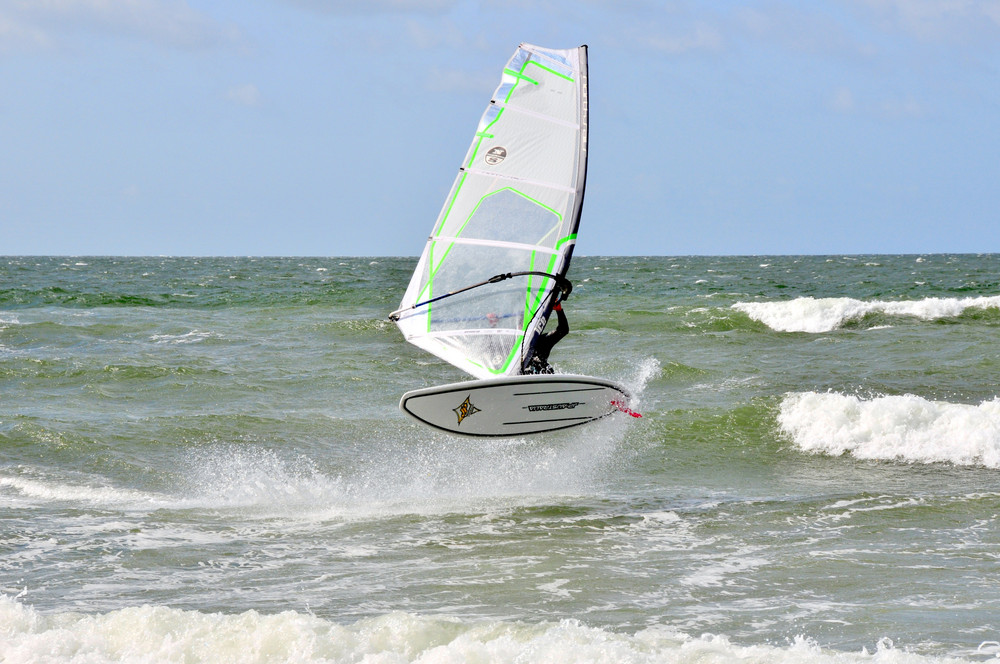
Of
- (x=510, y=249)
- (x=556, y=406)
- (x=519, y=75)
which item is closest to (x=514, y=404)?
(x=556, y=406)

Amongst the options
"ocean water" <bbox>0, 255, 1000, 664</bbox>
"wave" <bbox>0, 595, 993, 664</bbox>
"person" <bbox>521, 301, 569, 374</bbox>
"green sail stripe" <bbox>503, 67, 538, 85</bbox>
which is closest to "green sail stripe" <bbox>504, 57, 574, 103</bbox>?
"green sail stripe" <bbox>503, 67, 538, 85</bbox>

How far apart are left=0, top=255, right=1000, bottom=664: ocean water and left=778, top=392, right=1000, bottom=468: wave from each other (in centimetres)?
4

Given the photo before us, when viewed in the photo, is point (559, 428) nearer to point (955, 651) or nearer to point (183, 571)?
point (183, 571)

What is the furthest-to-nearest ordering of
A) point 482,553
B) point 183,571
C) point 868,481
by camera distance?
1. point 868,481
2. point 482,553
3. point 183,571

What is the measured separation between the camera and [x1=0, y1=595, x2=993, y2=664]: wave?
4.99m

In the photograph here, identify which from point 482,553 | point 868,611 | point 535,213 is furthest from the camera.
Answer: point 535,213

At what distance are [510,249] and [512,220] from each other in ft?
0.80

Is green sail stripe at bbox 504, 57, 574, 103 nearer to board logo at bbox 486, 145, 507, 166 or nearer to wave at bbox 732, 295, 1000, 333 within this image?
board logo at bbox 486, 145, 507, 166

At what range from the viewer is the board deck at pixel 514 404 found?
26.6 ft

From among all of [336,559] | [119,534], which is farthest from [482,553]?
[119,534]

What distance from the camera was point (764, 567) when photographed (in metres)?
6.71

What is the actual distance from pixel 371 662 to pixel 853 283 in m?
36.5

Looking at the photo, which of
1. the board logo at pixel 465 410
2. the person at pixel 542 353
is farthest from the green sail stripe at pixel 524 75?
the board logo at pixel 465 410

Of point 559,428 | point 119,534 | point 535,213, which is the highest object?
point 535,213
